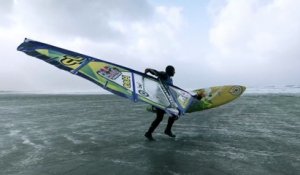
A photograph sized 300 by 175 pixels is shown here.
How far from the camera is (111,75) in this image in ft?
31.1

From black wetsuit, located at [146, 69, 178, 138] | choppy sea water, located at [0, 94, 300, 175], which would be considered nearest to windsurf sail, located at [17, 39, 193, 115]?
black wetsuit, located at [146, 69, 178, 138]

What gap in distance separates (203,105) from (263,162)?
5022mm

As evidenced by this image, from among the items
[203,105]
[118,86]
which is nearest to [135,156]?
[118,86]

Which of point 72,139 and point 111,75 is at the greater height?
point 111,75

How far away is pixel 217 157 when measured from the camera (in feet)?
24.8

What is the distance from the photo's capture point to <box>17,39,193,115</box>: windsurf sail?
906 centimetres

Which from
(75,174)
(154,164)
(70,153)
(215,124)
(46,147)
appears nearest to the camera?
(75,174)

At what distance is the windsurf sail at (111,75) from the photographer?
906cm

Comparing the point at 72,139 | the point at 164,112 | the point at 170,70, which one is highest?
the point at 170,70

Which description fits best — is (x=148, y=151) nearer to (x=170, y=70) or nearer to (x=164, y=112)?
(x=164, y=112)

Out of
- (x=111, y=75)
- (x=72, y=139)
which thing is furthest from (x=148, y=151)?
(x=72, y=139)

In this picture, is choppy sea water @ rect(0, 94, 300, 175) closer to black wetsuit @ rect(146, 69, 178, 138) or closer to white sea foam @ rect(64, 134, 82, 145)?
white sea foam @ rect(64, 134, 82, 145)

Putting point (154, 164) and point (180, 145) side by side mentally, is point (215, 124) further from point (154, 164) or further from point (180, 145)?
point (154, 164)

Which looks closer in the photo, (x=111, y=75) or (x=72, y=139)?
(x=111, y=75)
